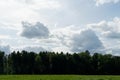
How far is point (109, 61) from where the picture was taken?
506ft

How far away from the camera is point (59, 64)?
151375 millimetres

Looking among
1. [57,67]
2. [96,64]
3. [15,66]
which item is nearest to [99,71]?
[96,64]

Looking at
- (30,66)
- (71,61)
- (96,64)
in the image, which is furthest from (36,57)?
(96,64)

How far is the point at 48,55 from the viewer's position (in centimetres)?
15625

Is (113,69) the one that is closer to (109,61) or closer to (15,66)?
(109,61)

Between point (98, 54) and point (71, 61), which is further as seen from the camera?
point (98, 54)

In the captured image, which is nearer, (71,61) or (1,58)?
(71,61)

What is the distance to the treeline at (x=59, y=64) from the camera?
148750 millimetres

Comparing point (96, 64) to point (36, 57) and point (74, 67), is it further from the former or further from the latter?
point (36, 57)

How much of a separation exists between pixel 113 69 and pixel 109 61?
6251 millimetres

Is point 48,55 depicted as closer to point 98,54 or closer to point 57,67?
point 57,67

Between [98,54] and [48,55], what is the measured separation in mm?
28837

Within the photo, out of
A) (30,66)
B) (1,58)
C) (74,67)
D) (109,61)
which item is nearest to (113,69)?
(109,61)

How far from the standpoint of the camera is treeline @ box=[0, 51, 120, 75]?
149 m
